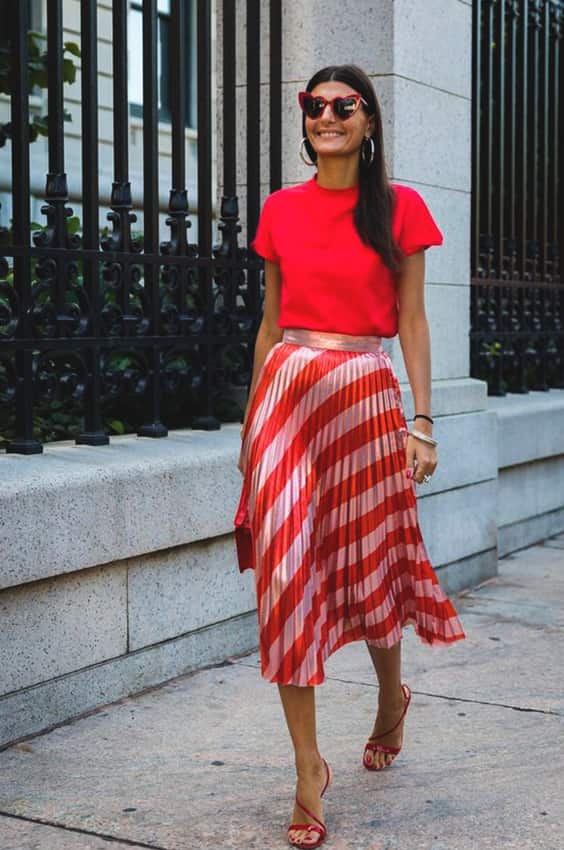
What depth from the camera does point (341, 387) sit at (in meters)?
3.81

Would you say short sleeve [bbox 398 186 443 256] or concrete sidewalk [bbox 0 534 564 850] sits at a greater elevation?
short sleeve [bbox 398 186 443 256]

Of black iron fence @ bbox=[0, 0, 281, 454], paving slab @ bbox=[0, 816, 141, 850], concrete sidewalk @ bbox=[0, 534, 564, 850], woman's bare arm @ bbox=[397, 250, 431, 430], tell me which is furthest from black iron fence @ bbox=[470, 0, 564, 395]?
paving slab @ bbox=[0, 816, 141, 850]

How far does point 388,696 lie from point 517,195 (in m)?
5.46

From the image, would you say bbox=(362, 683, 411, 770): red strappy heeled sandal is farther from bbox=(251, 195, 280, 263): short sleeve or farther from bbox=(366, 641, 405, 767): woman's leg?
bbox=(251, 195, 280, 263): short sleeve

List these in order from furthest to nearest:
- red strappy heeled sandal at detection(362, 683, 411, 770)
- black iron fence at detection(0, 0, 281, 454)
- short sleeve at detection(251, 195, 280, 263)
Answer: black iron fence at detection(0, 0, 281, 454), red strappy heeled sandal at detection(362, 683, 411, 770), short sleeve at detection(251, 195, 280, 263)

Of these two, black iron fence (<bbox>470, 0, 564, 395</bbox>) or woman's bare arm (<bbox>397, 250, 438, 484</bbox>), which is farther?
black iron fence (<bbox>470, 0, 564, 395</bbox>)

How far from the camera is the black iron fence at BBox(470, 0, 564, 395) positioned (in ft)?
26.4

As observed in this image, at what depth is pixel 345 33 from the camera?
623 centimetres

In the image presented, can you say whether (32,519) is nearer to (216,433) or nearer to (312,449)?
(312,449)

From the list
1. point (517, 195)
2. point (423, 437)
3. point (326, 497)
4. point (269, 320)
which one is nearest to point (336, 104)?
point (269, 320)

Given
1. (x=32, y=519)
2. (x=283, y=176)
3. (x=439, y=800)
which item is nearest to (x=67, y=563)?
(x=32, y=519)

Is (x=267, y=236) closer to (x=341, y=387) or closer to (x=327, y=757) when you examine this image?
(x=341, y=387)

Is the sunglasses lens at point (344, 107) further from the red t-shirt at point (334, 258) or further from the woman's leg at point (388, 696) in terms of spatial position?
the woman's leg at point (388, 696)

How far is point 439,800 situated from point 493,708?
98 centimetres
